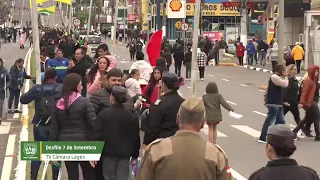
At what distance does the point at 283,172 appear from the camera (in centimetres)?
479

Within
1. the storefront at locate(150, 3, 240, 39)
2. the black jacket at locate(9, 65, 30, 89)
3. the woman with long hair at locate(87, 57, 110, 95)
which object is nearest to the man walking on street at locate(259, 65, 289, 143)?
the woman with long hair at locate(87, 57, 110, 95)

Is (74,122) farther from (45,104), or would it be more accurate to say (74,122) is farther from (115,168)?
(45,104)

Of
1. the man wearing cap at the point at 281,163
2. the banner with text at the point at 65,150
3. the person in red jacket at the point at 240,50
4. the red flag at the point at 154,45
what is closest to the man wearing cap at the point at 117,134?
the banner with text at the point at 65,150

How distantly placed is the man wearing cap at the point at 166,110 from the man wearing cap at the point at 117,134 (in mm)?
358

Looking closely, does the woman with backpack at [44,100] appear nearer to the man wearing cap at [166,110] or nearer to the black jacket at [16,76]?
the man wearing cap at [166,110]

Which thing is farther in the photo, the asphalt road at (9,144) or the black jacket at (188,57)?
the black jacket at (188,57)

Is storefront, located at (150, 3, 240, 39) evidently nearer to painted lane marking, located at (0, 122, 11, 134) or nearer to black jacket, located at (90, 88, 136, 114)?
painted lane marking, located at (0, 122, 11, 134)

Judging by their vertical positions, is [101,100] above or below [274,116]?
above

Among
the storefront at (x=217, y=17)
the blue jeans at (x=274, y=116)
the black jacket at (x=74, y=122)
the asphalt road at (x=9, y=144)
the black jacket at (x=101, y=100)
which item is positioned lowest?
the asphalt road at (x=9, y=144)

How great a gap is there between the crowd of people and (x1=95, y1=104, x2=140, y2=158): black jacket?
0.04 feet

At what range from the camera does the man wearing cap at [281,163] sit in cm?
479

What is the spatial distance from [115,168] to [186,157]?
3.20 m

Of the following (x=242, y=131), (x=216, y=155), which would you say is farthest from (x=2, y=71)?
(x=216, y=155)

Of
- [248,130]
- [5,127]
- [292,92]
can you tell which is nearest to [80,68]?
[5,127]
